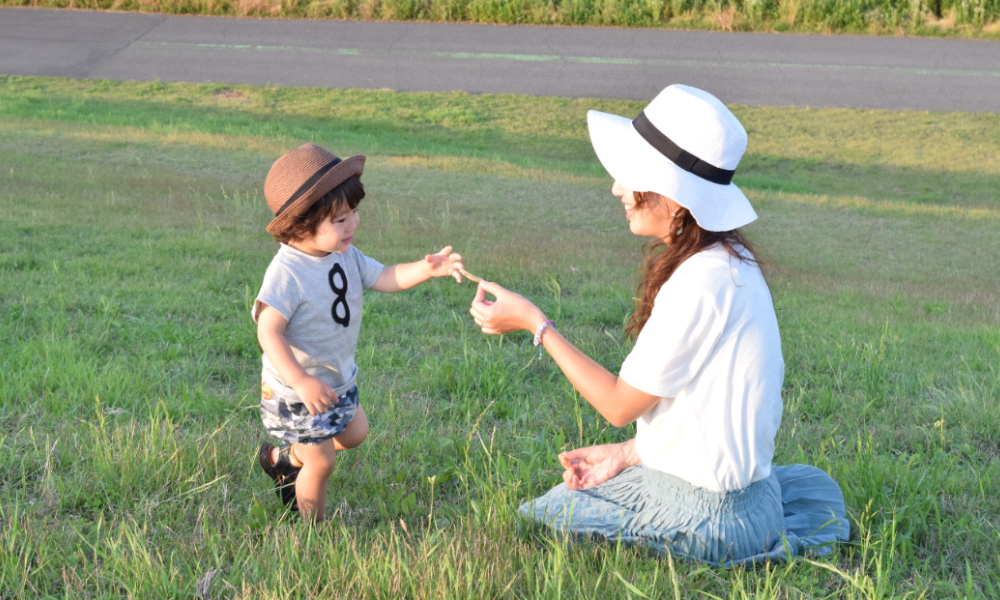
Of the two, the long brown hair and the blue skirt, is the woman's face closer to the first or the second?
the long brown hair

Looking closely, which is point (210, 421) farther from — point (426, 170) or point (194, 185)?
point (426, 170)

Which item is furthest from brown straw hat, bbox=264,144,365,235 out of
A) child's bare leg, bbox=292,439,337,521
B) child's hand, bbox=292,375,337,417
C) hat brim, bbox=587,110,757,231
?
hat brim, bbox=587,110,757,231

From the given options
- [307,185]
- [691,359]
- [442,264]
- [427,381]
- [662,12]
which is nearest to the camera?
[691,359]

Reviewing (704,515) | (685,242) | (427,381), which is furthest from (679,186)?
(427,381)

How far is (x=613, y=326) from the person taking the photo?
5.50m

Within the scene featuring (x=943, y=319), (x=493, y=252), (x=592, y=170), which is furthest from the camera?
(x=592, y=170)

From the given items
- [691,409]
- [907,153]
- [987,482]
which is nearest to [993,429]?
[987,482]

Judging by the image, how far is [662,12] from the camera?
18609 millimetres

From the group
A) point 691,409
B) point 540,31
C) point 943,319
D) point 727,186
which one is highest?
point 540,31

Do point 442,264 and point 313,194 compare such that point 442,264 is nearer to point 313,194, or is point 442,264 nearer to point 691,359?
point 313,194

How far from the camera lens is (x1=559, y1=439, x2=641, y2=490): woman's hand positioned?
303cm

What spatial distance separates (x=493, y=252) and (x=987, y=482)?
4204mm

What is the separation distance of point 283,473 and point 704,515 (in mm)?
1549

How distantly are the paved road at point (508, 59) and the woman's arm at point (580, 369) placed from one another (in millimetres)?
12063
